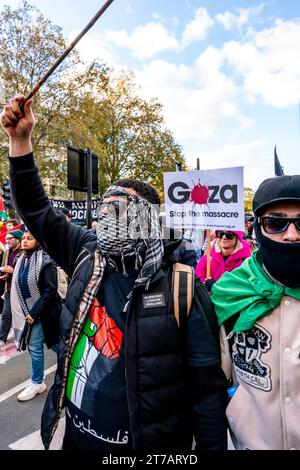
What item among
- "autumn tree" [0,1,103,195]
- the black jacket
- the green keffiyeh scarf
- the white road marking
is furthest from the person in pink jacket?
"autumn tree" [0,1,103,195]

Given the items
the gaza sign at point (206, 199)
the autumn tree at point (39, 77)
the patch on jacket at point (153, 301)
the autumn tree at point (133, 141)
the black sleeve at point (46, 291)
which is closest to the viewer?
the patch on jacket at point (153, 301)

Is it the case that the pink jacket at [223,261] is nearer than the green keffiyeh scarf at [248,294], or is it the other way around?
the green keffiyeh scarf at [248,294]

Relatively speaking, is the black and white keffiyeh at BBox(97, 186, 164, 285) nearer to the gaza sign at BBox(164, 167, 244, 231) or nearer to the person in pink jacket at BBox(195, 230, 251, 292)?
the gaza sign at BBox(164, 167, 244, 231)

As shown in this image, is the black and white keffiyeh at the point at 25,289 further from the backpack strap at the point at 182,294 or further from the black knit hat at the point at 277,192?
the black knit hat at the point at 277,192

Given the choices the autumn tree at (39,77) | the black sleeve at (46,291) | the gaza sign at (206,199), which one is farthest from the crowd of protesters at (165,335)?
the autumn tree at (39,77)

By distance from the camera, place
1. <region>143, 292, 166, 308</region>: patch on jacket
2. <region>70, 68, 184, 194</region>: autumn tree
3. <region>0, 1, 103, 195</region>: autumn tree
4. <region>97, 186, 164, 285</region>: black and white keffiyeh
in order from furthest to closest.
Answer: <region>70, 68, 184, 194</region>: autumn tree < <region>0, 1, 103, 195</region>: autumn tree < <region>97, 186, 164, 285</region>: black and white keffiyeh < <region>143, 292, 166, 308</region>: patch on jacket

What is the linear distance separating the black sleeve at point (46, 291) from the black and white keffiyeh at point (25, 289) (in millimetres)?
71

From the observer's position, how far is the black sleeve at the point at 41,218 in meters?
1.50

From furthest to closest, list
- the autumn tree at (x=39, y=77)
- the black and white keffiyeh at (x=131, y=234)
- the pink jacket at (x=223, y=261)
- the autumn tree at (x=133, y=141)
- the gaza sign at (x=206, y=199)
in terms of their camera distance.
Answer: the autumn tree at (x=133, y=141) < the autumn tree at (x=39, y=77) < the pink jacket at (x=223, y=261) < the gaza sign at (x=206, y=199) < the black and white keffiyeh at (x=131, y=234)

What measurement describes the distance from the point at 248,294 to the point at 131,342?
53cm

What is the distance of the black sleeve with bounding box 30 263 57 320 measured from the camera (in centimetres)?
327

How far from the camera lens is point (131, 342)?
127 centimetres

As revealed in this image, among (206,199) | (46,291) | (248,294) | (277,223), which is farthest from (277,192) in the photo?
(46,291)

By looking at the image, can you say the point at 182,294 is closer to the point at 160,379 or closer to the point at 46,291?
the point at 160,379
